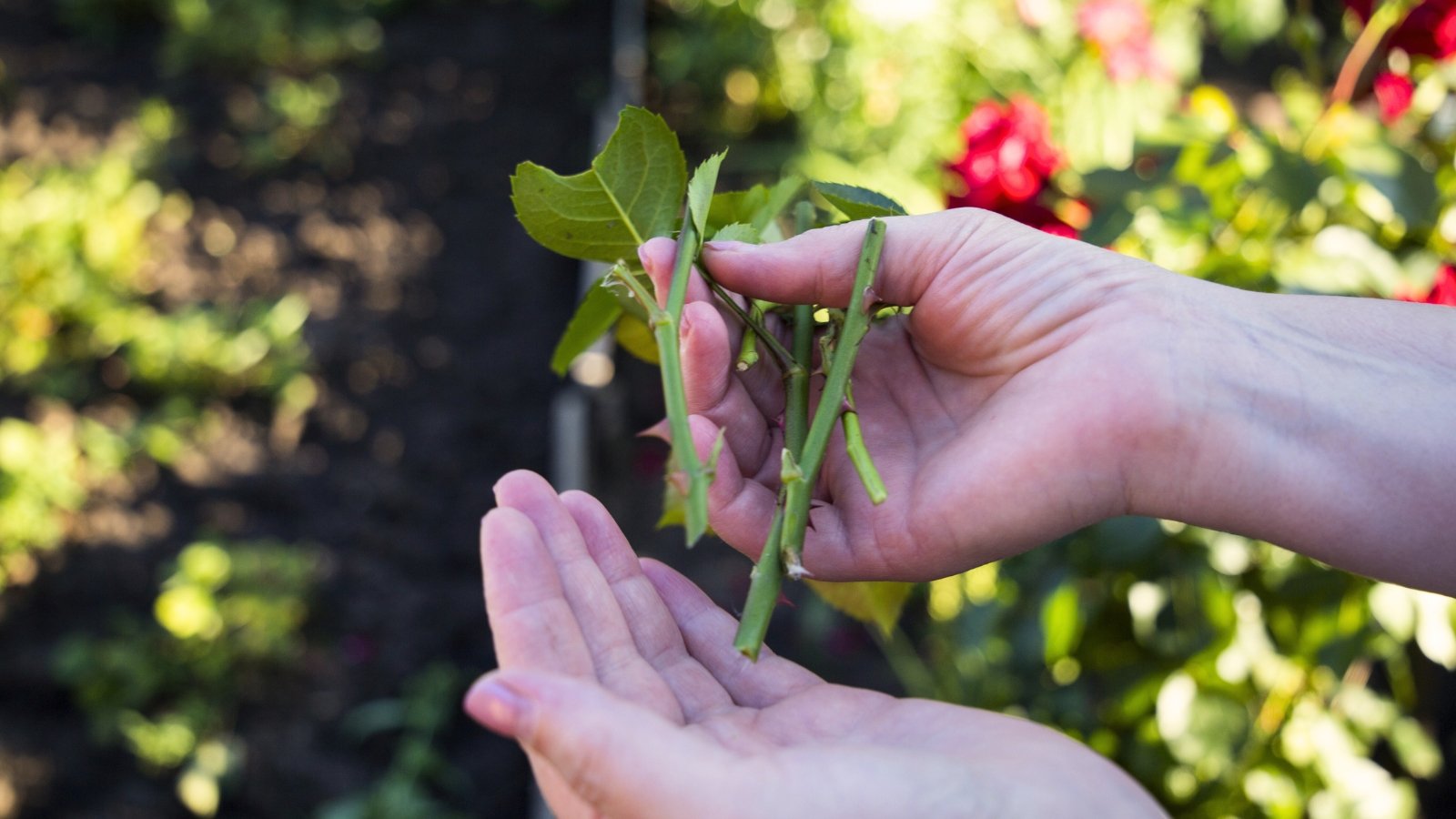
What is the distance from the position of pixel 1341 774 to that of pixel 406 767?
5.47 ft

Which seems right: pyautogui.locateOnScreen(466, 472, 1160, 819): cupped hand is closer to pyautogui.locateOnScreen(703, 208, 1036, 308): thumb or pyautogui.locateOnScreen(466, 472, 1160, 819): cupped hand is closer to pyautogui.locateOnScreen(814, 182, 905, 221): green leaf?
pyautogui.locateOnScreen(703, 208, 1036, 308): thumb

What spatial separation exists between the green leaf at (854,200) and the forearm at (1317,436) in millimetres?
328

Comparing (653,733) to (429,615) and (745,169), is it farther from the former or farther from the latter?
(745,169)

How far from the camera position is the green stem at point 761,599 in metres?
0.87

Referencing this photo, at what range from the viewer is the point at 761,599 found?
88cm

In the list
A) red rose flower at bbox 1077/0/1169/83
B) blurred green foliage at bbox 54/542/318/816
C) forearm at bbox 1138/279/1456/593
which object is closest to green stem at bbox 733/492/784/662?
forearm at bbox 1138/279/1456/593

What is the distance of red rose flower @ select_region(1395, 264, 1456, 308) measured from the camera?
1209 millimetres

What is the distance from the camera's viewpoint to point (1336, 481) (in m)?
1.05

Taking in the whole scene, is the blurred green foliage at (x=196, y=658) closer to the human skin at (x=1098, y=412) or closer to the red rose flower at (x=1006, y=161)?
the human skin at (x=1098, y=412)

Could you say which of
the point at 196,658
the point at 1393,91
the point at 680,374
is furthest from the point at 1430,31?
the point at 196,658

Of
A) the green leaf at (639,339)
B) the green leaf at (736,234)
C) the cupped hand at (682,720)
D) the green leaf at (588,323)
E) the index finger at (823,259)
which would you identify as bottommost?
the cupped hand at (682,720)

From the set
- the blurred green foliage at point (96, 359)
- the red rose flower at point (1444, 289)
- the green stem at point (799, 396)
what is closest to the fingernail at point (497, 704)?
the green stem at point (799, 396)

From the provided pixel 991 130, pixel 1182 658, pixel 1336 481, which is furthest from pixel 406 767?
pixel 1336 481

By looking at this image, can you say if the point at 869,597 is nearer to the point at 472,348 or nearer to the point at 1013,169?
the point at 1013,169
